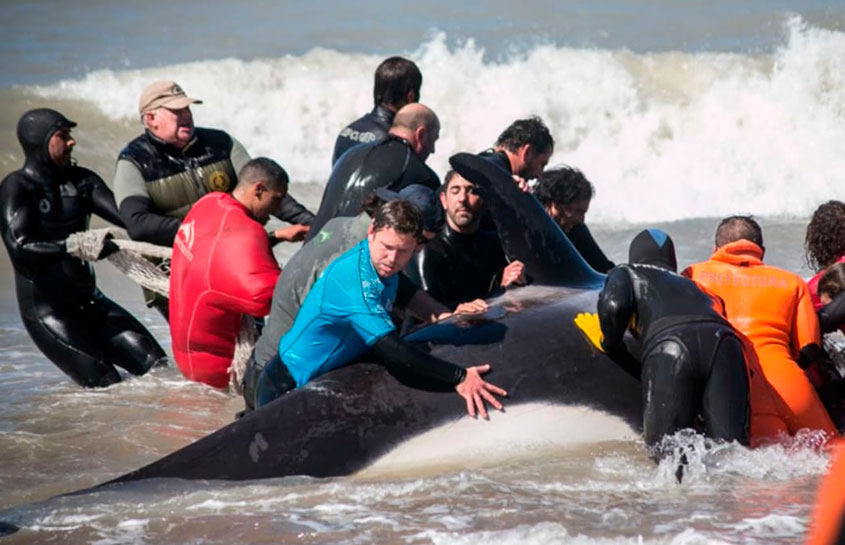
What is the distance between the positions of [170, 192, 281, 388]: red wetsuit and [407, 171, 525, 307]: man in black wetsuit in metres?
1.01

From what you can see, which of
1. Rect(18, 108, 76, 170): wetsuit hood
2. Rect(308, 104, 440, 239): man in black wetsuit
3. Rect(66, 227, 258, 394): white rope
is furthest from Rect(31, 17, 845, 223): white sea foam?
Rect(308, 104, 440, 239): man in black wetsuit

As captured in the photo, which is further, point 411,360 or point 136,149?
point 136,149

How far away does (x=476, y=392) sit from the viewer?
22.7ft

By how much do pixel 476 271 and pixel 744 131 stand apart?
55.4ft

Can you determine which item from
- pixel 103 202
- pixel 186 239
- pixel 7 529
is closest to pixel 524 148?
pixel 186 239

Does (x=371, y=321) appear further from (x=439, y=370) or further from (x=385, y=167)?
(x=385, y=167)

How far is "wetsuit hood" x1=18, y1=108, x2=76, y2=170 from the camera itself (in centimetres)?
962

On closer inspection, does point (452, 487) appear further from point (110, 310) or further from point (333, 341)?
point (110, 310)

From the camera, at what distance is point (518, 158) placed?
901 cm

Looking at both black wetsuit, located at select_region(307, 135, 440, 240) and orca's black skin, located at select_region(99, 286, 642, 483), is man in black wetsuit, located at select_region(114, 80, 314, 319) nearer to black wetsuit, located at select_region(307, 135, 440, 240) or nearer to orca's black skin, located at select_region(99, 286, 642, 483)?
black wetsuit, located at select_region(307, 135, 440, 240)

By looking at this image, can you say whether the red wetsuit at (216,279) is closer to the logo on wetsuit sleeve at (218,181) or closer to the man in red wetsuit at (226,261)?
the man in red wetsuit at (226,261)

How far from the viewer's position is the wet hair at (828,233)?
831cm

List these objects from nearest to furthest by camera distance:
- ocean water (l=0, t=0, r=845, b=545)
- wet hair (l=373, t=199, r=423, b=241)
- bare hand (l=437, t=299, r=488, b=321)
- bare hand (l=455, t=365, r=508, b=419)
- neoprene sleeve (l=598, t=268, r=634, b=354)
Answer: ocean water (l=0, t=0, r=845, b=545), wet hair (l=373, t=199, r=423, b=241), bare hand (l=455, t=365, r=508, b=419), neoprene sleeve (l=598, t=268, r=634, b=354), bare hand (l=437, t=299, r=488, b=321)

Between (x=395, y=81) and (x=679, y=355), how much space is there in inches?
155
